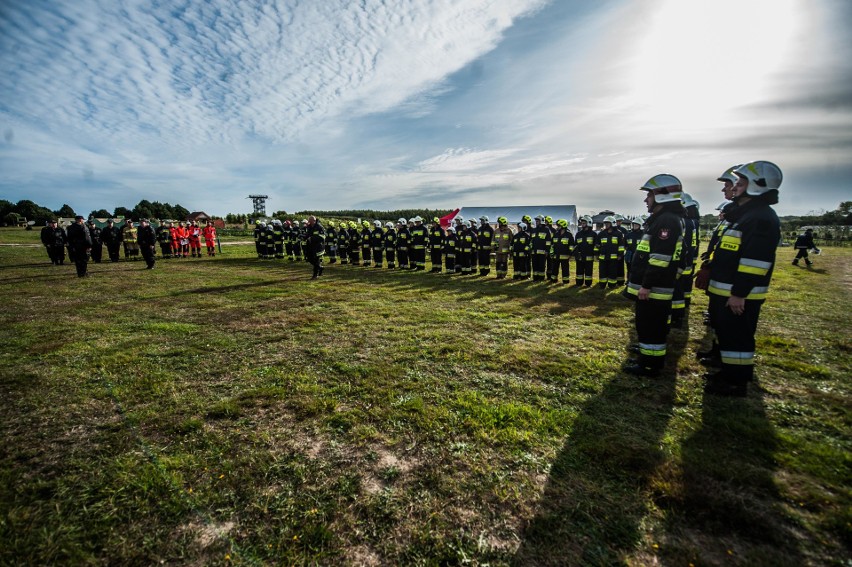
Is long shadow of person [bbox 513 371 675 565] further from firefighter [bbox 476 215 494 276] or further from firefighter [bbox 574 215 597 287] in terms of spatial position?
firefighter [bbox 476 215 494 276]

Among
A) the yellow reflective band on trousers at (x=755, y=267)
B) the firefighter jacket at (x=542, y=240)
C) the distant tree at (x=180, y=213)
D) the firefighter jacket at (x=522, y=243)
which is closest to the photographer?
the yellow reflective band on trousers at (x=755, y=267)

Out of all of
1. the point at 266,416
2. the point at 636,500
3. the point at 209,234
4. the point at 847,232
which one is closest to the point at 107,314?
the point at 266,416

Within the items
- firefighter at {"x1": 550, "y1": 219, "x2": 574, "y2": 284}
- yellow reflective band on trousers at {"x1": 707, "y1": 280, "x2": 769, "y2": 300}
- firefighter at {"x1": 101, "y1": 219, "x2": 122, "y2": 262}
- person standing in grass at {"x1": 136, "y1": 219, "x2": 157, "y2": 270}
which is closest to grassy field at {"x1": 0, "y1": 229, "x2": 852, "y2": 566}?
yellow reflective band on trousers at {"x1": 707, "y1": 280, "x2": 769, "y2": 300}

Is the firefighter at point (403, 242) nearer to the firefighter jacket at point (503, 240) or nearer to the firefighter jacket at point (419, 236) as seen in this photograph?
the firefighter jacket at point (419, 236)

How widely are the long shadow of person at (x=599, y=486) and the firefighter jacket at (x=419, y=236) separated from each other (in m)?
11.7

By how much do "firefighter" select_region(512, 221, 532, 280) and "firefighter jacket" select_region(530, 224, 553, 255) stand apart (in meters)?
0.22

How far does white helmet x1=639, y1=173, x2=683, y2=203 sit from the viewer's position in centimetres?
434

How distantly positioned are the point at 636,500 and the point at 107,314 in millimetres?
9726

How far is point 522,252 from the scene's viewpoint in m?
12.7

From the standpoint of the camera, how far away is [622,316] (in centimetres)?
743

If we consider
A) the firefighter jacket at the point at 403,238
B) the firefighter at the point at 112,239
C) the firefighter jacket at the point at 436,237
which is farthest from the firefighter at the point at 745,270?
the firefighter at the point at 112,239

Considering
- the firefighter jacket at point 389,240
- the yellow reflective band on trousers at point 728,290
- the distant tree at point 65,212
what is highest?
the distant tree at point 65,212

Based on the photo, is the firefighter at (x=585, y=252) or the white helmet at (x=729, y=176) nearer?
the white helmet at (x=729, y=176)

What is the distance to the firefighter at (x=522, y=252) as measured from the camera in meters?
12.6
